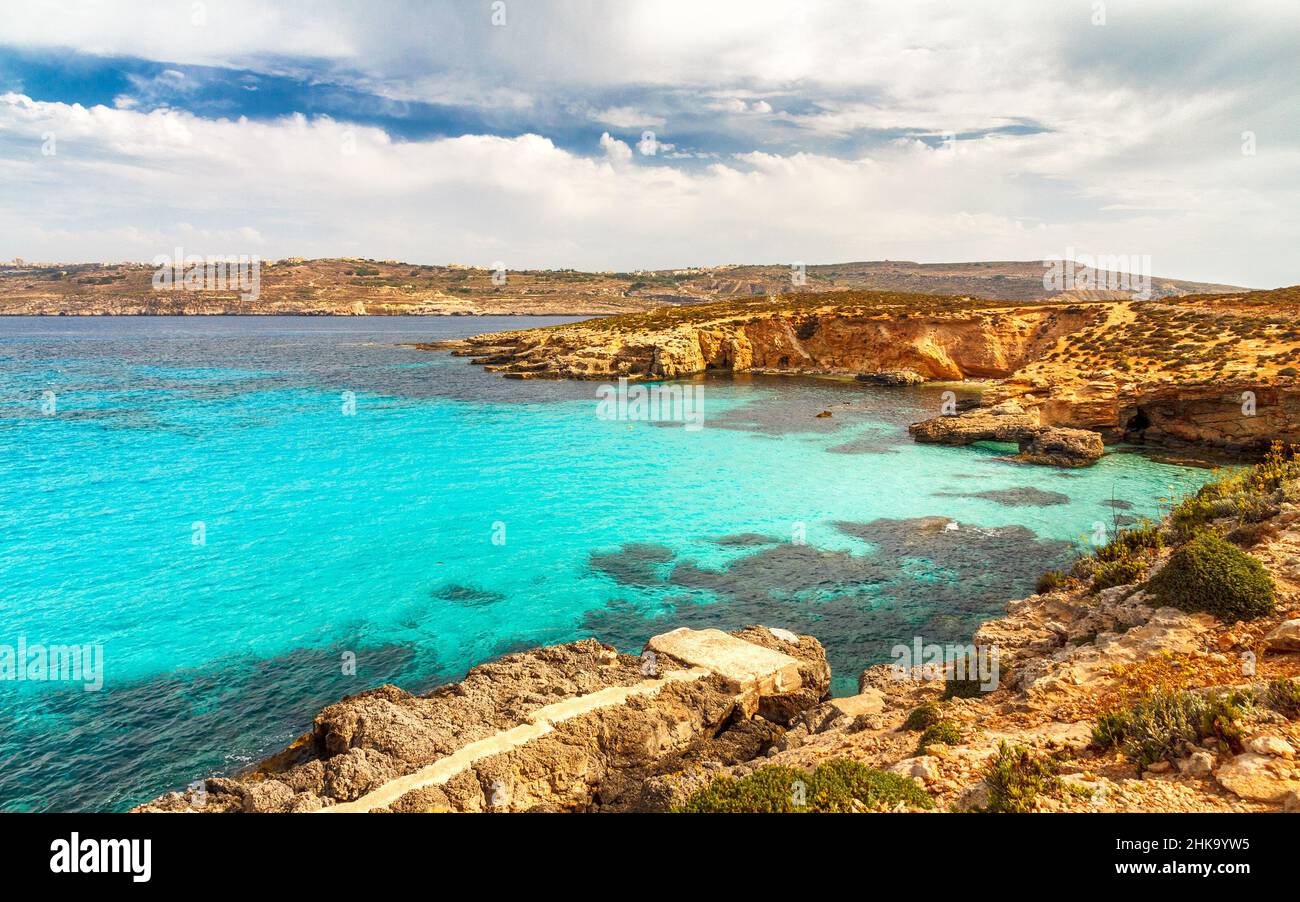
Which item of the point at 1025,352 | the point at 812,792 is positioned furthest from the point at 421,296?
the point at 812,792

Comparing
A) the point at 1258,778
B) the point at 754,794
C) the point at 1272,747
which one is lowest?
the point at 754,794

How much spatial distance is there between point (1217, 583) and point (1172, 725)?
4982 millimetres

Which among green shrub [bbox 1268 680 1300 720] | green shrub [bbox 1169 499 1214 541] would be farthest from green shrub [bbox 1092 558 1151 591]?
green shrub [bbox 1268 680 1300 720]

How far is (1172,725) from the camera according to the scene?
6617mm

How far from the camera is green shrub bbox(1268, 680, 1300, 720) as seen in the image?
21.6 feet

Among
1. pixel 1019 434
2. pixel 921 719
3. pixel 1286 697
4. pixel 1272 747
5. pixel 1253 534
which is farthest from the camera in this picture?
pixel 1019 434

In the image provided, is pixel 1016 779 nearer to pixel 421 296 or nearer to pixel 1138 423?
pixel 1138 423

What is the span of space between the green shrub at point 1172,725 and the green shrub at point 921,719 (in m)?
1.95

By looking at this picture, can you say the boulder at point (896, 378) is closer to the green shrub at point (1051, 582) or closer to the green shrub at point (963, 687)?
the green shrub at point (1051, 582)

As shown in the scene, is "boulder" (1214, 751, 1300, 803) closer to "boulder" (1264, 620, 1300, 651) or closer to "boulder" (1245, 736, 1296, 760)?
"boulder" (1245, 736, 1296, 760)

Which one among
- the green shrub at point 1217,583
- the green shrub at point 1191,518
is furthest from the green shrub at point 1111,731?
the green shrub at point 1191,518

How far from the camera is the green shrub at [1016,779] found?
19.8ft
